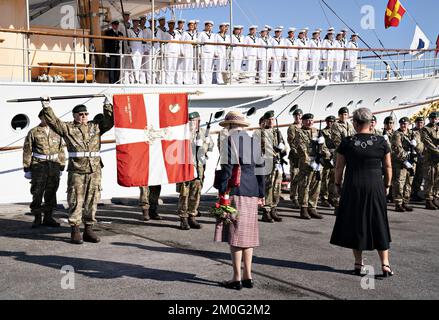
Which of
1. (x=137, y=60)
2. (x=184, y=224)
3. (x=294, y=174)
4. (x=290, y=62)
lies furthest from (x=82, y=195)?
(x=290, y=62)

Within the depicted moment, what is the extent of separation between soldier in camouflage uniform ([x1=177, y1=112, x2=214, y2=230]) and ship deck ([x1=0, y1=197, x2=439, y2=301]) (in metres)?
0.26

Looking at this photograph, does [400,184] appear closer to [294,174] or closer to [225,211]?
[294,174]

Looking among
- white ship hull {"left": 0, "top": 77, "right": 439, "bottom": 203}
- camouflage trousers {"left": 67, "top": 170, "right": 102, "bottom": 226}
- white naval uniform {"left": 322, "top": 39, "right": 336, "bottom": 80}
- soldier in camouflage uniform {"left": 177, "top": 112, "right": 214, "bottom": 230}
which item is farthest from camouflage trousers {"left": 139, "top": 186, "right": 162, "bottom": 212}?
white naval uniform {"left": 322, "top": 39, "right": 336, "bottom": 80}

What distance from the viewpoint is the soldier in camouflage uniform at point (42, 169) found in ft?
28.7

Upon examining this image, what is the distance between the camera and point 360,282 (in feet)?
20.4

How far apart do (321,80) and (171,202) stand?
5278mm

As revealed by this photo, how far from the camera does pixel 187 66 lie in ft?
43.1

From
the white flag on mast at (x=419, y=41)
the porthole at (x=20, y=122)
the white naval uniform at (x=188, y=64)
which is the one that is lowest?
the porthole at (x=20, y=122)

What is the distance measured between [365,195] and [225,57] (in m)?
8.14

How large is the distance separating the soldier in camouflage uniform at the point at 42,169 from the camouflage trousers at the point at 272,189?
3190mm

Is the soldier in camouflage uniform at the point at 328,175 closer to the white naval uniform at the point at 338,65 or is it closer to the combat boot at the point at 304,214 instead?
the combat boot at the point at 304,214

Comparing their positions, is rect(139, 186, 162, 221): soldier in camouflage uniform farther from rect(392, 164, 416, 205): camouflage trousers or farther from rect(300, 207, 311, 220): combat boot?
rect(392, 164, 416, 205): camouflage trousers

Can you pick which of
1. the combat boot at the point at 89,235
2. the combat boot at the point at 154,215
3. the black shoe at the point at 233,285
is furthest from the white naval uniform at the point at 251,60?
the black shoe at the point at 233,285

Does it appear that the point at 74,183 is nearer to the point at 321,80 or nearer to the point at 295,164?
the point at 295,164
